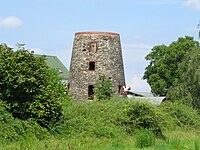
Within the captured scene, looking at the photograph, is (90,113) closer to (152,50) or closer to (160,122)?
(160,122)

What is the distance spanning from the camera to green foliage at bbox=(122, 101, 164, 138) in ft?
99.1

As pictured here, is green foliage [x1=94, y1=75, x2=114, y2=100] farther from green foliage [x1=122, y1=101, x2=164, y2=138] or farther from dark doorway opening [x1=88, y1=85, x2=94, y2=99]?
green foliage [x1=122, y1=101, x2=164, y2=138]

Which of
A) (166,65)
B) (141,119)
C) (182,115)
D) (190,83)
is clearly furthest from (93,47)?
(141,119)

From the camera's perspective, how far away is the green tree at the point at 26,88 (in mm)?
26672

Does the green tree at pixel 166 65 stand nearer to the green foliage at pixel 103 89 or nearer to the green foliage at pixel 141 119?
the green foliage at pixel 103 89

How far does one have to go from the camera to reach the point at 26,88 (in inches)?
1048

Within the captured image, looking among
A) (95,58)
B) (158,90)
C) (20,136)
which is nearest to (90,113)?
(20,136)

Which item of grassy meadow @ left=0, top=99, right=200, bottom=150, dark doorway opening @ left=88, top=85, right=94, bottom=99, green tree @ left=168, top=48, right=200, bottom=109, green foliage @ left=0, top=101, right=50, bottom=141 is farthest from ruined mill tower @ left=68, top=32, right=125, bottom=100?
green foliage @ left=0, top=101, right=50, bottom=141

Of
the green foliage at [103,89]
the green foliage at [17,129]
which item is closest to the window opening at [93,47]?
the green foliage at [103,89]

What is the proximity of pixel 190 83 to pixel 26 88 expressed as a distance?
19619 mm

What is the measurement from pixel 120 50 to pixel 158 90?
16.9 m

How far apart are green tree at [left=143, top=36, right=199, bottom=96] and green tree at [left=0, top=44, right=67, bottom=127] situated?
45.7 metres

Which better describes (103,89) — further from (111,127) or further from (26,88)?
(26,88)

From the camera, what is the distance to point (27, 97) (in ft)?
88.7
